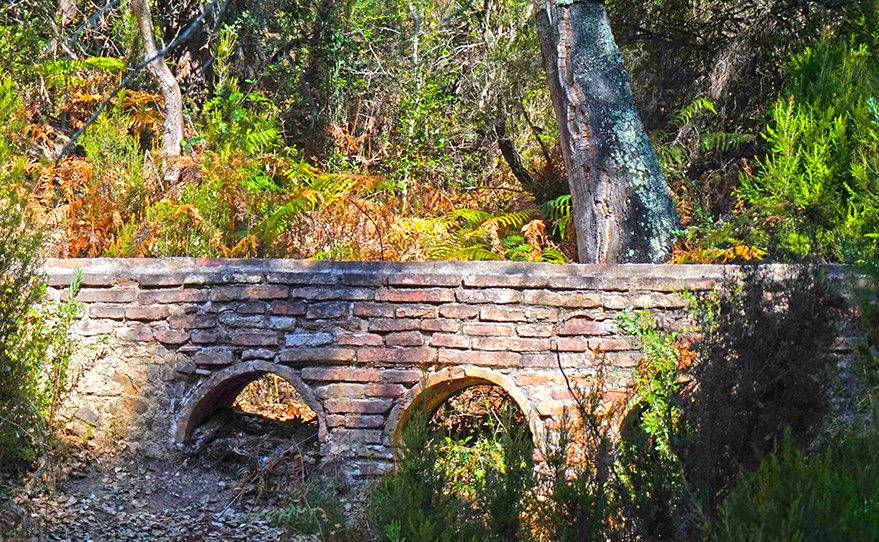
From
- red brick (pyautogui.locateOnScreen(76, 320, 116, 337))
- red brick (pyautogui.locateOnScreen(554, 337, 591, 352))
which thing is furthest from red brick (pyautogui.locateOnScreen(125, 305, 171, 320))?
red brick (pyautogui.locateOnScreen(554, 337, 591, 352))

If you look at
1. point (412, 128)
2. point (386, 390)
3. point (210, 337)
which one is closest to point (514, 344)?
point (386, 390)

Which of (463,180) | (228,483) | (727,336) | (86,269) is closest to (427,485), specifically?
(727,336)

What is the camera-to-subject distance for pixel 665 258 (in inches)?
231

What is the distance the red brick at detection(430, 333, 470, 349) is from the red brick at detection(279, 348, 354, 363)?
51cm

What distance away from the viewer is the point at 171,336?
187 inches

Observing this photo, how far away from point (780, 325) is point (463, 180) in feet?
19.3

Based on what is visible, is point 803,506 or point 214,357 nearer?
point 803,506

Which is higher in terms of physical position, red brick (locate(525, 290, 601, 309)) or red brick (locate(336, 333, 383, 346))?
red brick (locate(525, 290, 601, 309))

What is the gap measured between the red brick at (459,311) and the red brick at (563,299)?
33 cm

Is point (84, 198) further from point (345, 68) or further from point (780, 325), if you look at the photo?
point (780, 325)

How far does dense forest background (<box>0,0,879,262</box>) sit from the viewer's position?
223 inches

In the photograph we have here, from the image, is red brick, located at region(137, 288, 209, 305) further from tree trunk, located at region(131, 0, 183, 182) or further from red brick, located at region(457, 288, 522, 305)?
tree trunk, located at region(131, 0, 183, 182)

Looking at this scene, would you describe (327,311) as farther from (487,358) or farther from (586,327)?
(586,327)

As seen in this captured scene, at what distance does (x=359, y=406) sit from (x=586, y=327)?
1.43m
